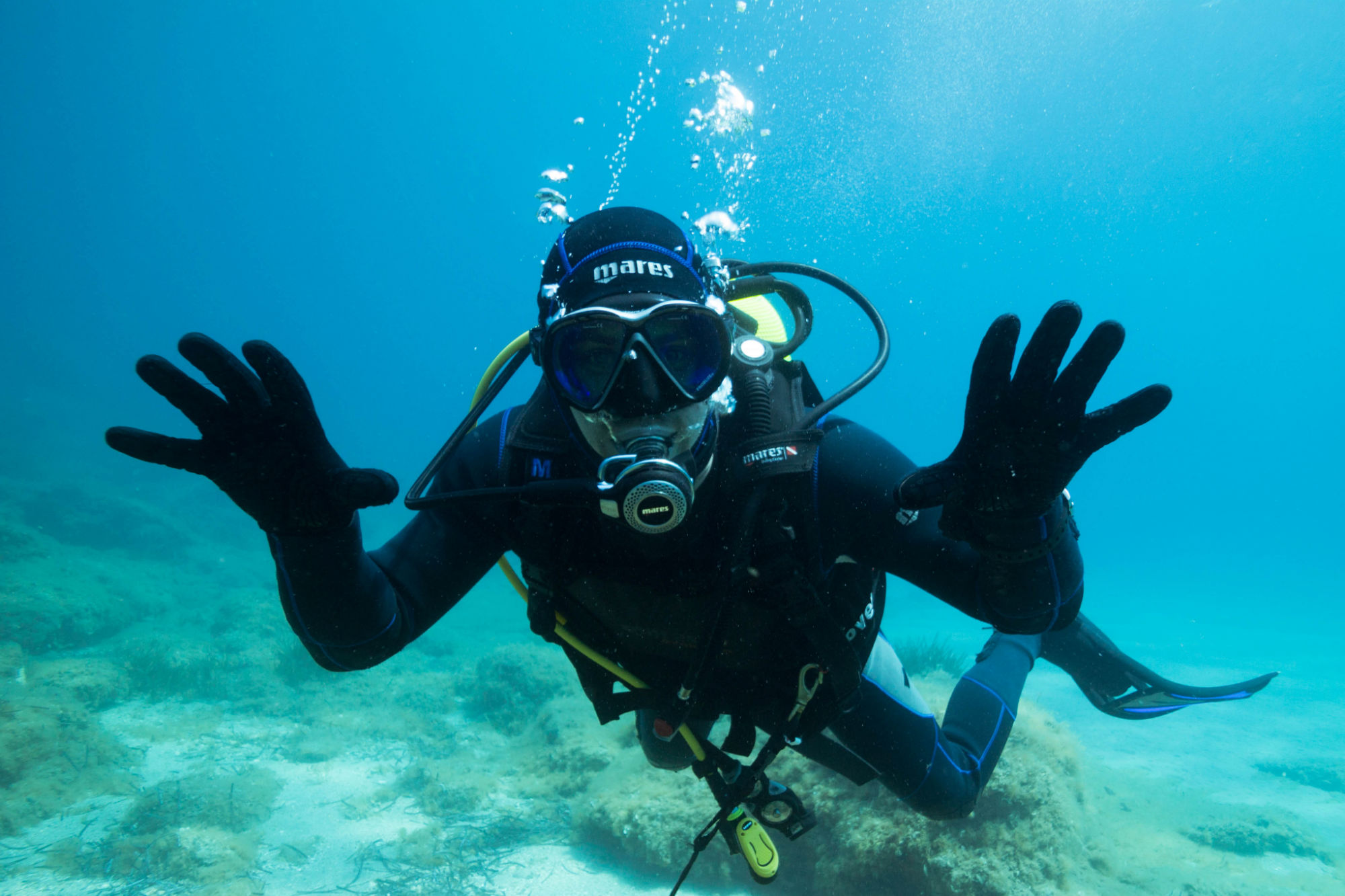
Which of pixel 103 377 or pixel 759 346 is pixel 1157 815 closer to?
pixel 759 346

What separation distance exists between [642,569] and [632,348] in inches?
38.6

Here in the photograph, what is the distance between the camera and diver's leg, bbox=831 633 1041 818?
3.52 m

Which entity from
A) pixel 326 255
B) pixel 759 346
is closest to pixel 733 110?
pixel 759 346

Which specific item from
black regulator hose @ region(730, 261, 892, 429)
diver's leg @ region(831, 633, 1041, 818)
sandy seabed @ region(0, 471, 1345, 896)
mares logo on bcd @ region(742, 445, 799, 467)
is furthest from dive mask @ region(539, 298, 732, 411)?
sandy seabed @ region(0, 471, 1345, 896)

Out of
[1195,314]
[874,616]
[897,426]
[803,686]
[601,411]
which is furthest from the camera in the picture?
[897,426]

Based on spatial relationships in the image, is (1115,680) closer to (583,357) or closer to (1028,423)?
(1028,423)

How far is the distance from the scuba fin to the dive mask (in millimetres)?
4546

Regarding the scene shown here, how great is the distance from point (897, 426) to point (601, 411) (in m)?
123

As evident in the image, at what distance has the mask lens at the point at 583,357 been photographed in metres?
2.38

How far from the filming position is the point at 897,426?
11694 centimetres

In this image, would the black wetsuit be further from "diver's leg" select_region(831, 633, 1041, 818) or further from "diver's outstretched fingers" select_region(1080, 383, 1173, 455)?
"diver's leg" select_region(831, 633, 1041, 818)

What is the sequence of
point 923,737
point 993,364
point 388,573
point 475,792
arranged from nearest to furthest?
point 993,364, point 388,573, point 923,737, point 475,792

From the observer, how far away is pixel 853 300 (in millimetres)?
3158

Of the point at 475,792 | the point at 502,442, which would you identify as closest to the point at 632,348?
the point at 502,442
